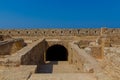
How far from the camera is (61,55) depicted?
26.2m

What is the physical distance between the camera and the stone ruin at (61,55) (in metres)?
6.76

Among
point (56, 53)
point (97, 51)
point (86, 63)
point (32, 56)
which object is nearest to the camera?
point (86, 63)

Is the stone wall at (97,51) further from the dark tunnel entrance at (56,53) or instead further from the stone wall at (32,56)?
the dark tunnel entrance at (56,53)

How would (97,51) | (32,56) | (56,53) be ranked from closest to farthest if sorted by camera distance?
1. (32,56)
2. (97,51)
3. (56,53)

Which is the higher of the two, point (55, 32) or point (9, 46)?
point (55, 32)

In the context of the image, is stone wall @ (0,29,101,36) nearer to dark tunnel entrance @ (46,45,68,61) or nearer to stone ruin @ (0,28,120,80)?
stone ruin @ (0,28,120,80)

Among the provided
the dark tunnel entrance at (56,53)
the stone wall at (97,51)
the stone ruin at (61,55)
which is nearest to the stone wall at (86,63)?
the stone ruin at (61,55)

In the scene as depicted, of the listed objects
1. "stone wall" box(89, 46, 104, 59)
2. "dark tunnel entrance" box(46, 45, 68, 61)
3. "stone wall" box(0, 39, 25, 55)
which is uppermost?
"stone wall" box(0, 39, 25, 55)

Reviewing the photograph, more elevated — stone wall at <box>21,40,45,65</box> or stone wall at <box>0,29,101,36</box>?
stone wall at <box>0,29,101,36</box>

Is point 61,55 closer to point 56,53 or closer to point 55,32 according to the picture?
point 56,53

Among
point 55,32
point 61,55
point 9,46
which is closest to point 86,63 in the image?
point 9,46

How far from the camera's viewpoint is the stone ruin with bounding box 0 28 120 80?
6.76 metres

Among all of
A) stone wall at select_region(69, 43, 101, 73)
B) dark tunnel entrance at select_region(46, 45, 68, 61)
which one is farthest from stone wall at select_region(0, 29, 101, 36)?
stone wall at select_region(69, 43, 101, 73)

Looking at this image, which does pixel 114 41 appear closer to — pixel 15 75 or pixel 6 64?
pixel 6 64
